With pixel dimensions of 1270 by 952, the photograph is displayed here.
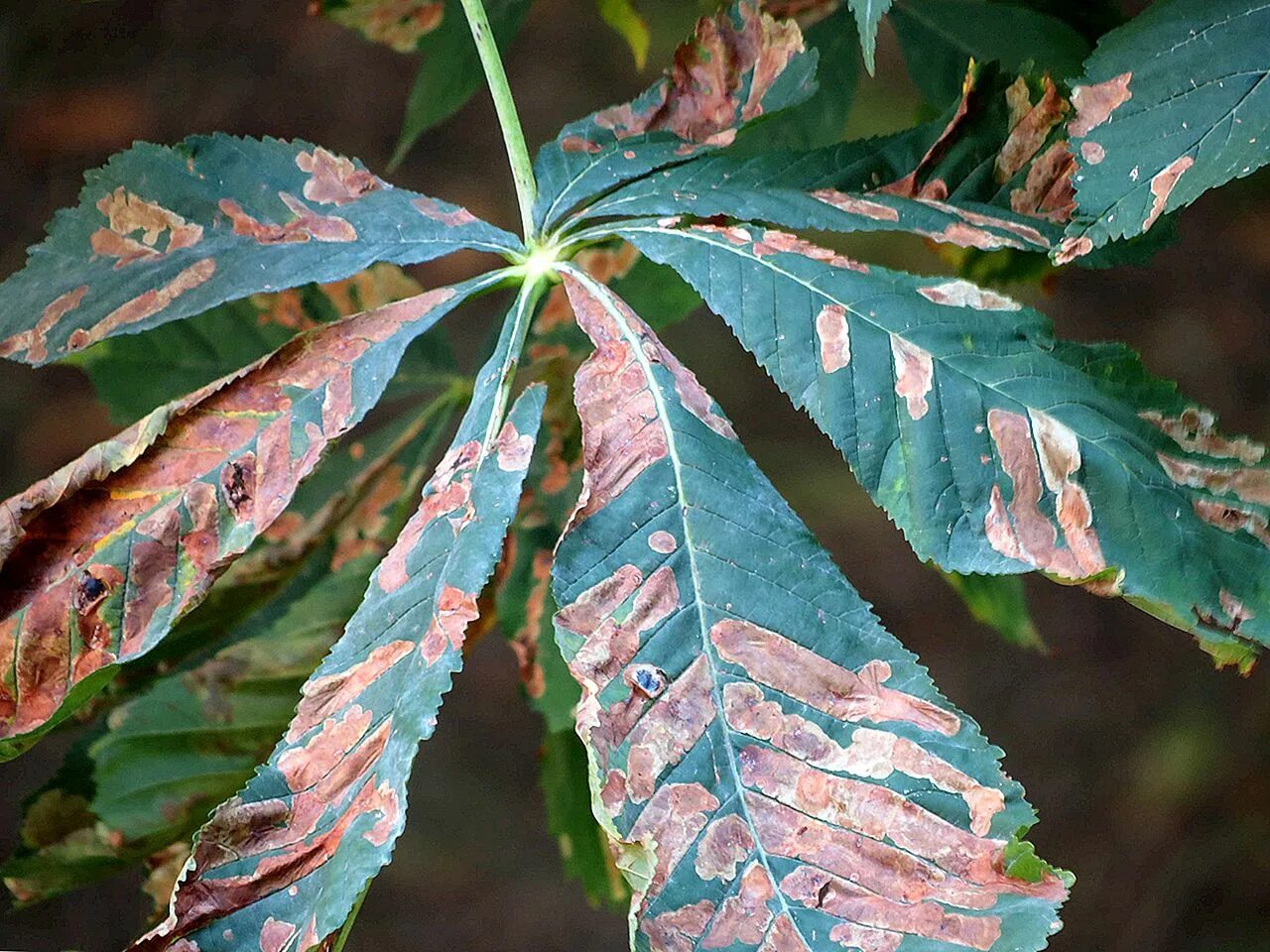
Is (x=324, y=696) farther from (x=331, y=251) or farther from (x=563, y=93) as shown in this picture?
(x=563, y=93)

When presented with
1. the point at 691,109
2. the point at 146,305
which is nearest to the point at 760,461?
the point at 691,109

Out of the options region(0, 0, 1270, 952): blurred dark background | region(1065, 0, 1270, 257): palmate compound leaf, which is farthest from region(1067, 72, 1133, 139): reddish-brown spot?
region(0, 0, 1270, 952): blurred dark background

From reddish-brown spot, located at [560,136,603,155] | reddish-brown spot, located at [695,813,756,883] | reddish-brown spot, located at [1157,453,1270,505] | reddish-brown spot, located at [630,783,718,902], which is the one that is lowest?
reddish-brown spot, located at [695,813,756,883]

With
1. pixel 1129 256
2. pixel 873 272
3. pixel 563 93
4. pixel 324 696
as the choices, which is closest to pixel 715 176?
pixel 873 272

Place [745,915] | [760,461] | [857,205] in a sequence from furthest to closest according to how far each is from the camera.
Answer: [760,461]
[857,205]
[745,915]

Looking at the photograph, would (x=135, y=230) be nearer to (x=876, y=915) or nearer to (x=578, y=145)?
(x=578, y=145)

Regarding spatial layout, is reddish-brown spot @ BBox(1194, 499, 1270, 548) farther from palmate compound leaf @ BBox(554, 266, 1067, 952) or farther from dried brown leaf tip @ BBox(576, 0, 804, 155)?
dried brown leaf tip @ BBox(576, 0, 804, 155)

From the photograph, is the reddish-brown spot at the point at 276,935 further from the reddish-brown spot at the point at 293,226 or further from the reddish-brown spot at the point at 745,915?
the reddish-brown spot at the point at 293,226
